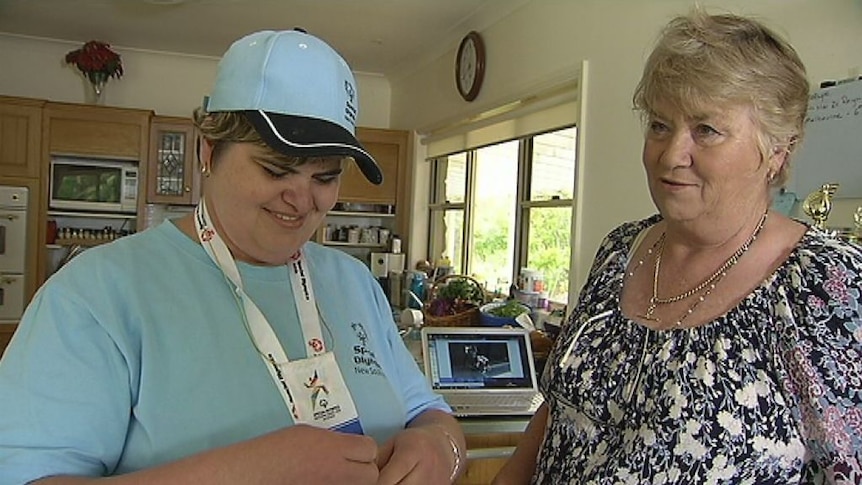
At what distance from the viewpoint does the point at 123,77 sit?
501 cm

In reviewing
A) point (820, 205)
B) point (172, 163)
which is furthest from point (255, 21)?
point (820, 205)

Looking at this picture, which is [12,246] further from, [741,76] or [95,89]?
[741,76]

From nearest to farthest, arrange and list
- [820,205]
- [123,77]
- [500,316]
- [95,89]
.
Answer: [820,205], [500,316], [95,89], [123,77]

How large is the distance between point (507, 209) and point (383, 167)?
4.91ft

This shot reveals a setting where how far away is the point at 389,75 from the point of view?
5.48 m

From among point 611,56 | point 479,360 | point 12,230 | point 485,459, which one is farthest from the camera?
point 12,230

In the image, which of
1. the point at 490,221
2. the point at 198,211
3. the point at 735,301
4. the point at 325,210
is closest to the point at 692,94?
the point at 735,301

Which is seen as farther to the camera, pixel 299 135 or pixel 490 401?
pixel 490 401

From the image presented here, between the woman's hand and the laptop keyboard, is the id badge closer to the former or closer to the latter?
the woman's hand

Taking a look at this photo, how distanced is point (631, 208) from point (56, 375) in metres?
2.13

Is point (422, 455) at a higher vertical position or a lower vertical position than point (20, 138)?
lower

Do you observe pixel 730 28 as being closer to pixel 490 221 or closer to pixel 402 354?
pixel 402 354

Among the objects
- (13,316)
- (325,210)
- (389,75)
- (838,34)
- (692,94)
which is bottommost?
(13,316)

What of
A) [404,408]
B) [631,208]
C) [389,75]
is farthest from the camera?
[389,75]
